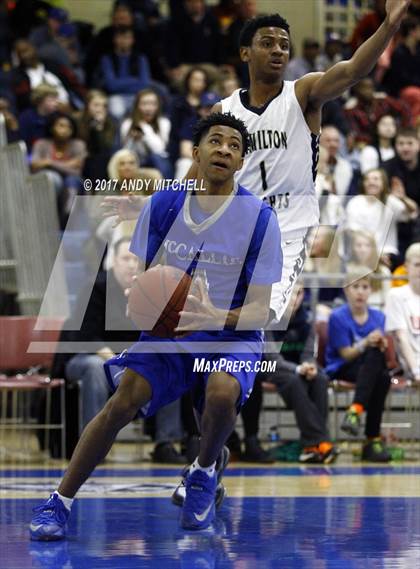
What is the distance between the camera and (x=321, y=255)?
1100 cm

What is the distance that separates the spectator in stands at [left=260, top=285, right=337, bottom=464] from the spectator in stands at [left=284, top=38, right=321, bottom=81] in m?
6.74

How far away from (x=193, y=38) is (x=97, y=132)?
3.96 m

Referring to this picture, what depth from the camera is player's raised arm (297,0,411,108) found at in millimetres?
5785

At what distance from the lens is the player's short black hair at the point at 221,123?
20.1 ft

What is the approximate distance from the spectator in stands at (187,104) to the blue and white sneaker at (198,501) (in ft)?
23.1

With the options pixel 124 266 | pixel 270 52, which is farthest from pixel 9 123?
pixel 270 52

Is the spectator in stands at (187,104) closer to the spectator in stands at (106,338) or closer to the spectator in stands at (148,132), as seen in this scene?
the spectator in stands at (148,132)

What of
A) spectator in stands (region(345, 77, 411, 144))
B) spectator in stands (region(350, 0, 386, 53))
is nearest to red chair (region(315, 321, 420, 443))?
spectator in stands (region(345, 77, 411, 144))

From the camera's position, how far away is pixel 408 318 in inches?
403

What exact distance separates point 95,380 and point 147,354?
3734 mm

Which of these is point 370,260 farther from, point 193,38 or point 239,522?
point 193,38

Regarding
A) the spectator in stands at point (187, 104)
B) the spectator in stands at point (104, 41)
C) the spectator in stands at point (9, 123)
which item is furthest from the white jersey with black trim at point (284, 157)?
the spectator in stands at point (104, 41)

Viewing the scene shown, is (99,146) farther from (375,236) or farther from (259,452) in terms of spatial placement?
(259,452)

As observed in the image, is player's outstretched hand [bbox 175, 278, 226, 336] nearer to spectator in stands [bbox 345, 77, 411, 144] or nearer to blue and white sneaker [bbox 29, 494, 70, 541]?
blue and white sneaker [bbox 29, 494, 70, 541]
